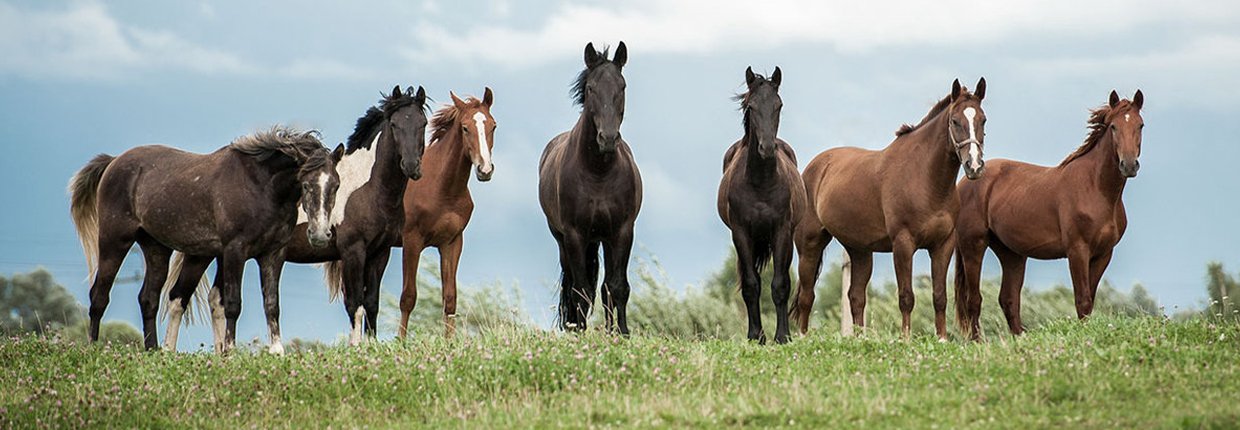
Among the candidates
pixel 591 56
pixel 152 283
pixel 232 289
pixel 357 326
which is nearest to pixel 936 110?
pixel 591 56

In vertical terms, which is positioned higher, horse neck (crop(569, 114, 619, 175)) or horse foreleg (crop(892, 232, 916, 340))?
horse neck (crop(569, 114, 619, 175))

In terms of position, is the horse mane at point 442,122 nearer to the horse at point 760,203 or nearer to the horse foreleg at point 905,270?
the horse at point 760,203

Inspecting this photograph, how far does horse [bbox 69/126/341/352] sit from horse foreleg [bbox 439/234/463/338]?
186 cm

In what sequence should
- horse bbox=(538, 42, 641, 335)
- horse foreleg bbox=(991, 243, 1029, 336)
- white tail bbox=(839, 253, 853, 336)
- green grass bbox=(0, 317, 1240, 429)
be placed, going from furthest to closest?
horse foreleg bbox=(991, 243, 1029, 336)
white tail bbox=(839, 253, 853, 336)
horse bbox=(538, 42, 641, 335)
green grass bbox=(0, 317, 1240, 429)

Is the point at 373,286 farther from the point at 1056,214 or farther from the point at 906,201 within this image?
the point at 1056,214

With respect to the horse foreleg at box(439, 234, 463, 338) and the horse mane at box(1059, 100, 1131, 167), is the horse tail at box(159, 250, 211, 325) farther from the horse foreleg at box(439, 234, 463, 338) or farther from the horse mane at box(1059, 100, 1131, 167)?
the horse mane at box(1059, 100, 1131, 167)

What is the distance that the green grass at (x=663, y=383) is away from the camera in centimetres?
970

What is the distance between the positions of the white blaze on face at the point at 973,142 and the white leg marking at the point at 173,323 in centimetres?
856

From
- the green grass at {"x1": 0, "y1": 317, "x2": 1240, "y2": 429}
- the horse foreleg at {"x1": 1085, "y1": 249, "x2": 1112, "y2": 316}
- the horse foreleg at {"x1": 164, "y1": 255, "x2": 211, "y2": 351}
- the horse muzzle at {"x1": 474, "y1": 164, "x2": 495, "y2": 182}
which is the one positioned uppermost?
the horse muzzle at {"x1": 474, "y1": 164, "x2": 495, "y2": 182}

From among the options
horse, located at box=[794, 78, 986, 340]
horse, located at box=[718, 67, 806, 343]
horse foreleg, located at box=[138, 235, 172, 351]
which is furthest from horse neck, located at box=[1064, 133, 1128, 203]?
horse foreleg, located at box=[138, 235, 172, 351]

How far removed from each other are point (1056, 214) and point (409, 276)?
24.5 feet

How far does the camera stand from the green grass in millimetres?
9695

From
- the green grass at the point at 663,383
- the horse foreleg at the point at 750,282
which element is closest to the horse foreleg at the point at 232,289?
the green grass at the point at 663,383

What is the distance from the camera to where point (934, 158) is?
1495 cm
